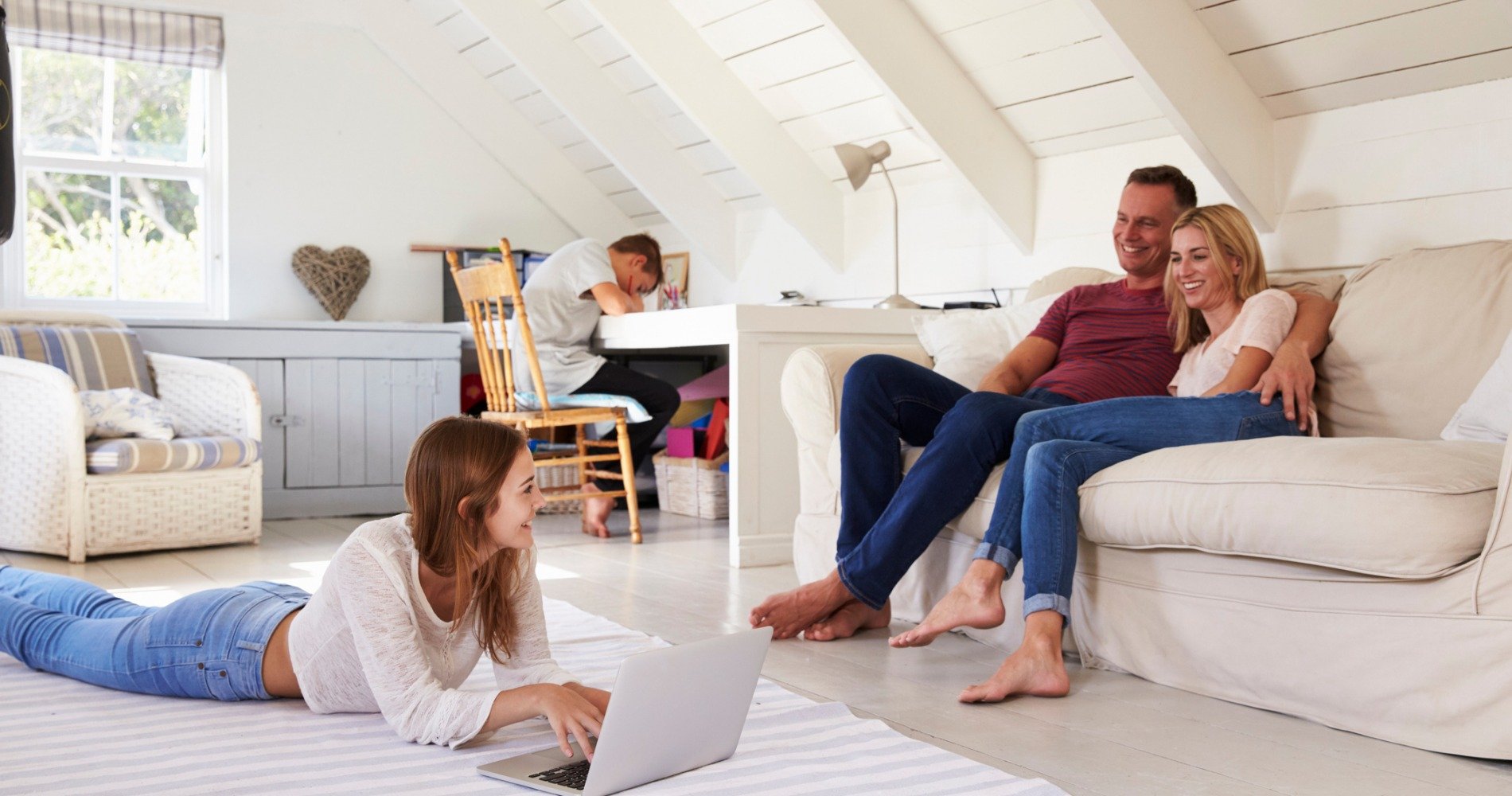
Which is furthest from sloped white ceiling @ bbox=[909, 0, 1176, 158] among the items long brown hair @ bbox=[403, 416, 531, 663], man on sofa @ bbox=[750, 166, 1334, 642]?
long brown hair @ bbox=[403, 416, 531, 663]

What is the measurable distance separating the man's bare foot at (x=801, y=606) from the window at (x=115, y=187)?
3309mm

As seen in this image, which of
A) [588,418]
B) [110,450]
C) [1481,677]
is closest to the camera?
[1481,677]

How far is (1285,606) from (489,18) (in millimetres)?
3339

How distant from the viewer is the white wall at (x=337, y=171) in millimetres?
4785

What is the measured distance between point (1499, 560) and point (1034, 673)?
64cm

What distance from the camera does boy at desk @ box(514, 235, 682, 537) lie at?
3.88 m

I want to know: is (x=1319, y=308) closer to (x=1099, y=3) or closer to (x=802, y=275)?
(x=1099, y=3)

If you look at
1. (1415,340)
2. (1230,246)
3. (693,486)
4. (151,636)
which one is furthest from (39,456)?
(1415,340)

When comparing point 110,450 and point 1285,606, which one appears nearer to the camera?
point 1285,606

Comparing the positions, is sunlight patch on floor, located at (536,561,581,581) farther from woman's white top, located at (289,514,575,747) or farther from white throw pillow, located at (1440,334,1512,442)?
white throw pillow, located at (1440,334,1512,442)

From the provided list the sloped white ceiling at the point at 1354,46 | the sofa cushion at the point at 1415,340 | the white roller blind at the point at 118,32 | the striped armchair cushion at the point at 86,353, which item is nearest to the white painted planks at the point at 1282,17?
the sloped white ceiling at the point at 1354,46

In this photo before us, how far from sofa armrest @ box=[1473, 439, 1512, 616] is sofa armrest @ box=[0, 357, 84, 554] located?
3178 mm

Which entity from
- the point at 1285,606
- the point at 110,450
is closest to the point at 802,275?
the point at 110,450

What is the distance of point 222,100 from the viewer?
4.78m
